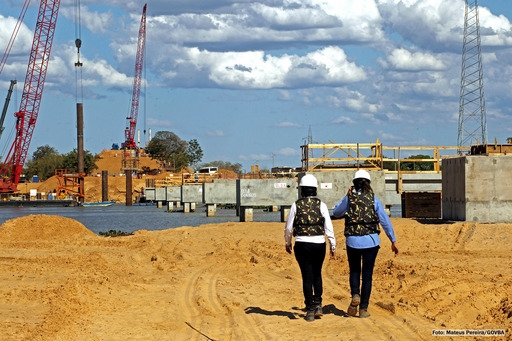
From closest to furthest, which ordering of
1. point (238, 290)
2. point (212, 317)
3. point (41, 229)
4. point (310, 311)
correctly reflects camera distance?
Answer: point (310, 311), point (212, 317), point (238, 290), point (41, 229)

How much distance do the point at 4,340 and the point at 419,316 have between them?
5.82m

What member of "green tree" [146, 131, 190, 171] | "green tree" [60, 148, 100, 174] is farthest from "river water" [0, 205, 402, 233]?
"green tree" [146, 131, 190, 171]

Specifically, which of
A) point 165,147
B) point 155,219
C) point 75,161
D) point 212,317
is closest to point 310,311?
point 212,317

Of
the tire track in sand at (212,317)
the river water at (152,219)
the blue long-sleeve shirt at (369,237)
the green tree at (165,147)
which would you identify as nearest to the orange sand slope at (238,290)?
the tire track in sand at (212,317)

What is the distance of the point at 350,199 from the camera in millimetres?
12414

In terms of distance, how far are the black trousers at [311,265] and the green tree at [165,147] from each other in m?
174

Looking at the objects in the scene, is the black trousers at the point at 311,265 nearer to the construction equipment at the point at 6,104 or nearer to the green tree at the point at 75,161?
the construction equipment at the point at 6,104

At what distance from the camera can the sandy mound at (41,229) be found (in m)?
32.2

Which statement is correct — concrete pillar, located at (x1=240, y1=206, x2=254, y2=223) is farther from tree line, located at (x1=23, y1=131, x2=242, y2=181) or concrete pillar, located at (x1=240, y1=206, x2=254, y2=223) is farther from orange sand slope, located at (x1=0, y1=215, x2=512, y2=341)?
tree line, located at (x1=23, y1=131, x2=242, y2=181)

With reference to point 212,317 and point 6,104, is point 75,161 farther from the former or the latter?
point 212,317

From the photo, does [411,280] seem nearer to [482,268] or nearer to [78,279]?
[482,268]

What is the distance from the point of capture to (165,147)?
190 metres

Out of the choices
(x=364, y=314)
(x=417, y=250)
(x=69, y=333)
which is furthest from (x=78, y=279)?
(x=417, y=250)

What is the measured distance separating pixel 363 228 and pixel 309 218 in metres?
0.78
